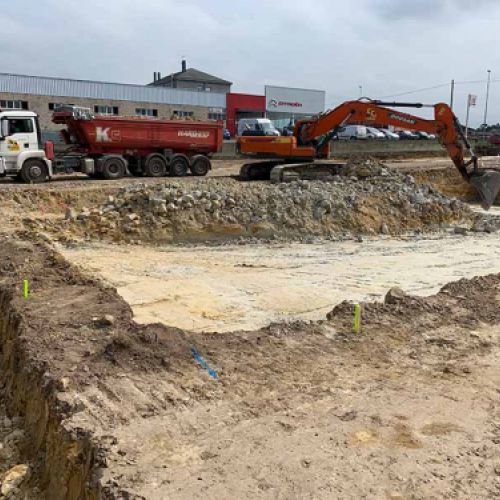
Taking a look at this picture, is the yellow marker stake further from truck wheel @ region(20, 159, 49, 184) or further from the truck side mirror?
the truck side mirror

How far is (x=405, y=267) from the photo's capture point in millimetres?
11492

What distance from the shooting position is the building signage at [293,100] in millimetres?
55031

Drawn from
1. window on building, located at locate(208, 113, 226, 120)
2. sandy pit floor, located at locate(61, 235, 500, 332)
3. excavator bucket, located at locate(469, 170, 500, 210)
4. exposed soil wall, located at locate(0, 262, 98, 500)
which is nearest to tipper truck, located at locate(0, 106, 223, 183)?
sandy pit floor, located at locate(61, 235, 500, 332)

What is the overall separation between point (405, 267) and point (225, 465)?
862cm

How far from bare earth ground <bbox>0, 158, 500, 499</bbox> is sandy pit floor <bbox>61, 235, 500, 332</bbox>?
1.22 meters

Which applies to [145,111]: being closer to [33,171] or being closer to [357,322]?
[33,171]

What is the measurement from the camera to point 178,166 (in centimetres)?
2055

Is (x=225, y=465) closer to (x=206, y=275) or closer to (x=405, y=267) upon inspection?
(x=206, y=275)

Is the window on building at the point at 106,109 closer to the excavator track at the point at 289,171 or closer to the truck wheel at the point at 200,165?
the truck wheel at the point at 200,165

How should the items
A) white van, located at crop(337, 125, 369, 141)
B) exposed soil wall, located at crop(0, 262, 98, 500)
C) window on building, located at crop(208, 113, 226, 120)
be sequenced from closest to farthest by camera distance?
exposed soil wall, located at crop(0, 262, 98, 500)
white van, located at crop(337, 125, 369, 141)
window on building, located at crop(208, 113, 226, 120)

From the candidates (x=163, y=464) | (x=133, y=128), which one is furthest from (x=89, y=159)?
(x=163, y=464)

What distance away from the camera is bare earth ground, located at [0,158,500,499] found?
350cm

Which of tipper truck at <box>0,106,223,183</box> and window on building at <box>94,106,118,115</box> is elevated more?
window on building at <box>94,106,118,115</box>

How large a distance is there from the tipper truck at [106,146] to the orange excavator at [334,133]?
2.59 meters
